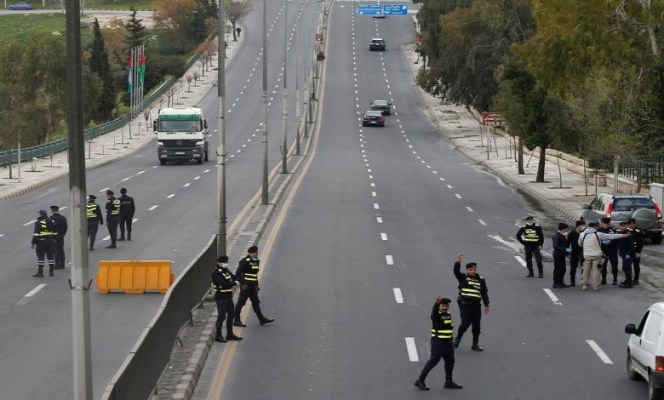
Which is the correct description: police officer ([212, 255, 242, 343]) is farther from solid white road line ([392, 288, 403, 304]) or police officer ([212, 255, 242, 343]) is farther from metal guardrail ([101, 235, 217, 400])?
solid white road line ([392, 288, 403, 304])

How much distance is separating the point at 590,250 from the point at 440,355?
33.9 ft

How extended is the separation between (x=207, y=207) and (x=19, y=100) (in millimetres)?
52804

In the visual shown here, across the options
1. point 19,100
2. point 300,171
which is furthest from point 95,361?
point 19,100

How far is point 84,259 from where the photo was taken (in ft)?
42.3

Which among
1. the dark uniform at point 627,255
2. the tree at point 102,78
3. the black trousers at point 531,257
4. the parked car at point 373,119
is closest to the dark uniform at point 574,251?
the dark uniform at point 627,255

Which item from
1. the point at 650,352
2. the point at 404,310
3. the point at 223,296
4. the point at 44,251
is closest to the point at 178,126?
the point at 44,251

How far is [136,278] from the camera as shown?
2767cm

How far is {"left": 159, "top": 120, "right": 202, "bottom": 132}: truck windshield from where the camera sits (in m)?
67.6

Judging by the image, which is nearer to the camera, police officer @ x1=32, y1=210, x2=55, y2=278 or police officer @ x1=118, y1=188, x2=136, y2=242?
police officer @ x1=32, y1=210, x2=55, y2=278

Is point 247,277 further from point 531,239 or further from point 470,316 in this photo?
point 531,239

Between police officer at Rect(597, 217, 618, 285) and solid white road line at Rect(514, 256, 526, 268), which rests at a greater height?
police officer at Rect(597, 217, 618, 285)

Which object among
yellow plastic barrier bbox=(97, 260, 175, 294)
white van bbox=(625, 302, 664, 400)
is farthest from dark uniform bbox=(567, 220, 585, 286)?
white van bbox=(625, 302, 664, 400)

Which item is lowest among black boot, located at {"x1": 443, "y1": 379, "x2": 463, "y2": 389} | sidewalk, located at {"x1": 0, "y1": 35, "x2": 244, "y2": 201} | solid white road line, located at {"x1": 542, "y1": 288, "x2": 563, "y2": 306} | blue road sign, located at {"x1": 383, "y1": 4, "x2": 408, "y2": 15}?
sidewalk, located at {"x1": 0, "y1": 35, "x2": 244, "y2": 201}

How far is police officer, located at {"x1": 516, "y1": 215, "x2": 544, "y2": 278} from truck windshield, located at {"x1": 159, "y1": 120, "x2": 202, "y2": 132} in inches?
1573
